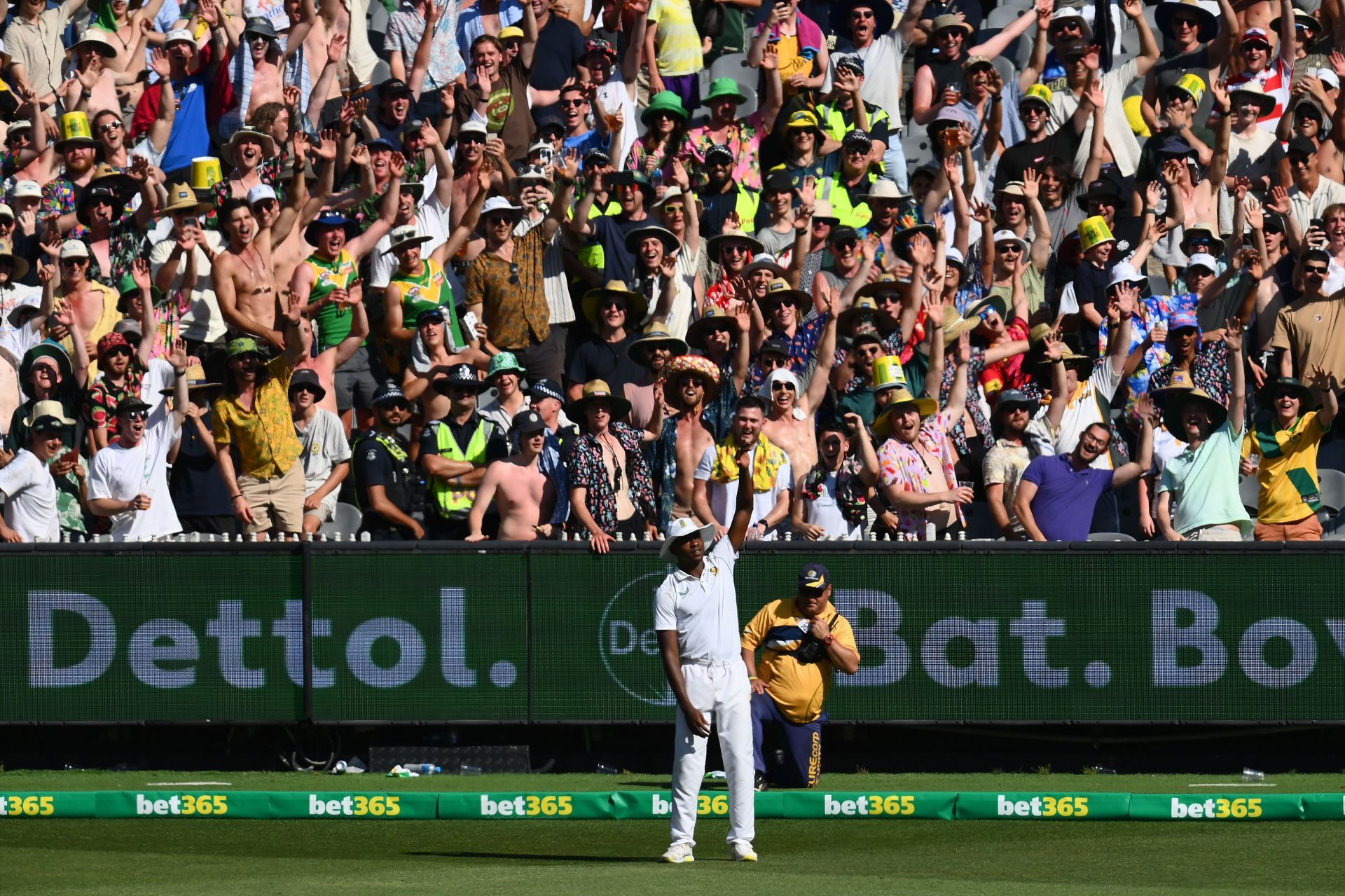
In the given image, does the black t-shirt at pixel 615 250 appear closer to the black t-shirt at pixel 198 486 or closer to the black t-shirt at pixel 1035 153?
the black t-shirt at pixel 1035 153

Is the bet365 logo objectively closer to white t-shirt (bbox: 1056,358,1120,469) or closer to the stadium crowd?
the stadium crowd

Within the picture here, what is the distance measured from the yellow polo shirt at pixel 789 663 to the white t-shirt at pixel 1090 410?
307 centimetres

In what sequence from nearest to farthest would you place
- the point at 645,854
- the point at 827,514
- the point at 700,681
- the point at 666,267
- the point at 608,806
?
the point at 700,681 → the point at 645,854 → the point at 608,806 → the point at 827,514 → the point at 666,267

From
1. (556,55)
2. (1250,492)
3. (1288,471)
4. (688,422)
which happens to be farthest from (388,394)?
(1288,471)

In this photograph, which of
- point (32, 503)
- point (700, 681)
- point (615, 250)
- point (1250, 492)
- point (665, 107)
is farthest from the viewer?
point (665, 107)

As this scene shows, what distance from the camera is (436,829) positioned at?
12.4 metres

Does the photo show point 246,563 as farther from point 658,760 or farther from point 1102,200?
point 1102,200

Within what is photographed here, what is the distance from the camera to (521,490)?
15.1 metres

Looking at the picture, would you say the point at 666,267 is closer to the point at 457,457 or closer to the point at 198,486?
the point at 457,457

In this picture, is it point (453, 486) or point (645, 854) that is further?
point (453, 486)

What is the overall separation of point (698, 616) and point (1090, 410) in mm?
6387

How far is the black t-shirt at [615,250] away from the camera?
1741 cm

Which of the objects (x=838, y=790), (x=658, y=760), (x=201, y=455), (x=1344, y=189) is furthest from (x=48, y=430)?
(x=1344, y=189)

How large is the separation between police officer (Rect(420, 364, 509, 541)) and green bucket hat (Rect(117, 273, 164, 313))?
262 cm
